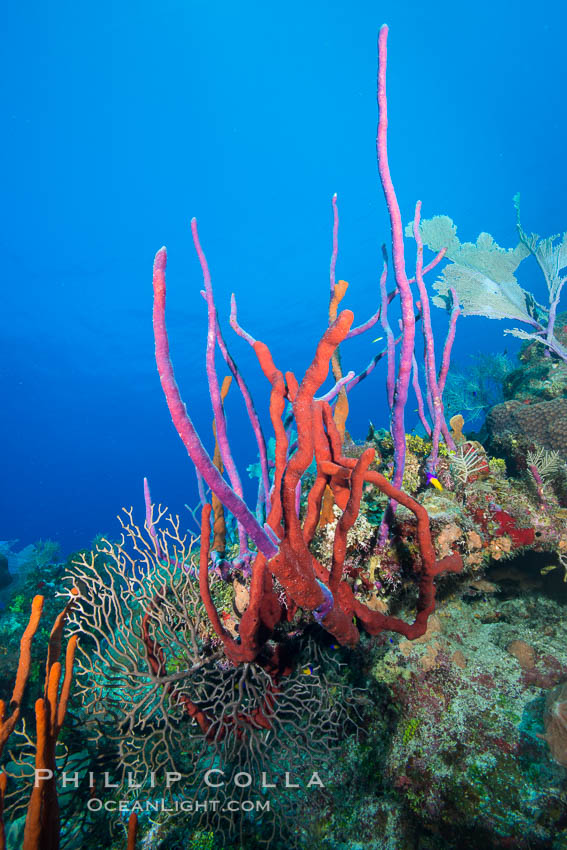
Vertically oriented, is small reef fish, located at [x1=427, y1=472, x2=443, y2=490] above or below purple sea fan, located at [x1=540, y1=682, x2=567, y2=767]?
above

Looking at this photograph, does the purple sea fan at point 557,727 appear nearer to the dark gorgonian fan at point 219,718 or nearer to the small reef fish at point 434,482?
the dark gorgonian fan at point 219,718

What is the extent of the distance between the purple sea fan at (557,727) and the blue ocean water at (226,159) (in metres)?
37.5

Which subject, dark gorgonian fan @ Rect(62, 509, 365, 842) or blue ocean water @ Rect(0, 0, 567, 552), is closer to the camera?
dark gorgonian fan @ Rect(62, 509, 365, 842)

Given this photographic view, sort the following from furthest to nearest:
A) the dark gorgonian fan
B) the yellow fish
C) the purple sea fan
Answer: the yellow fish
the dark gorgonian fan
the purple sea fan

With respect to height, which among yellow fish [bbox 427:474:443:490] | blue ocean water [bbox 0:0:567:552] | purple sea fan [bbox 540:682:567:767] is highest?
blue ocean water [bbox 0:0:567:552]

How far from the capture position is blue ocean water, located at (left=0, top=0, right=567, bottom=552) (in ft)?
108

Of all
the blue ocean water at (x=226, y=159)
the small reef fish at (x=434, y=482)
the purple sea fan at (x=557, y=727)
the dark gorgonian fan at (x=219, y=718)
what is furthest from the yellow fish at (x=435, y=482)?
the blue ocean water at (x=226, y=159)

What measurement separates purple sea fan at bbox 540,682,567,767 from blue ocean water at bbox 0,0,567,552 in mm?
37463

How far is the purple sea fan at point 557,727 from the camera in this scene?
193cm

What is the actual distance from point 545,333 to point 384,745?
6.30m

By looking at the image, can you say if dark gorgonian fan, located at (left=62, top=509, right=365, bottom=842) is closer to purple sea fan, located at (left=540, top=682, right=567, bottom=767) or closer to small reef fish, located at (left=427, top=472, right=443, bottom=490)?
purple sea fan, located at (left=540, top=682, right=567, bottom=767)

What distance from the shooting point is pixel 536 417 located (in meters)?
4.32

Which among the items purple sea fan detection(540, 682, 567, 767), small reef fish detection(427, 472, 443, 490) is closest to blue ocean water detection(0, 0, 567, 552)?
small reef fish detection(427, 472, 443, 490)

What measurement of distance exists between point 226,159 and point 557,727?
5041 centimetres
